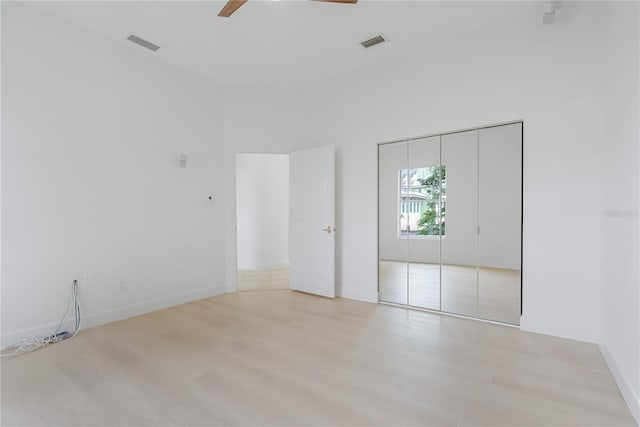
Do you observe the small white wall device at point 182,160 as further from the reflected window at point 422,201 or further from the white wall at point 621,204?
the white wall at point 621,204

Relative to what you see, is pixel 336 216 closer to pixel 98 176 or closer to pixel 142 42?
pixel 98 176

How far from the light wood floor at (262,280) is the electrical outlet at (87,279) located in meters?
1.92

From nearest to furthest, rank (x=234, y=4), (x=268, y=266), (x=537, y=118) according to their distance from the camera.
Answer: (x=234, y=4) → (x=537, y=118) → (x=268, y=266)

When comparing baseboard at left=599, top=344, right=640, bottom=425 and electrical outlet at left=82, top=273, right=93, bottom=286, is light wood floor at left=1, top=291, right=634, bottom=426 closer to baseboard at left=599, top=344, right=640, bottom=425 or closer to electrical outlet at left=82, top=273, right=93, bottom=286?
baseboard at left=599, top=344, right=640, bottom=425

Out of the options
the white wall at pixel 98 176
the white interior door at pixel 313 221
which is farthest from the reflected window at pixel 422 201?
the white wall at pixel 98 176

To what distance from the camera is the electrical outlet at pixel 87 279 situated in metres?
3.06

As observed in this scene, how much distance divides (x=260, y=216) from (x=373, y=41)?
3901 millimetres

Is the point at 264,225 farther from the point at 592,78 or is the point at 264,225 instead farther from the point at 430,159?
the point at 592,78

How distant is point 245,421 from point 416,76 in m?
3.70

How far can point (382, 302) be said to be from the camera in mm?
3875

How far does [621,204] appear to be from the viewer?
2.06 m

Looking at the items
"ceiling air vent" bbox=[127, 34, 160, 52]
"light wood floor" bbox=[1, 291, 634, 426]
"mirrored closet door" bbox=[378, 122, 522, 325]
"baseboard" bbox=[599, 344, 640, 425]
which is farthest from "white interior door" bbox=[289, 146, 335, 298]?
"baseboard" bbox=[599, 344, 640, 425]

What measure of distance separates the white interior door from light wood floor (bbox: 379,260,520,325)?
0.80 m

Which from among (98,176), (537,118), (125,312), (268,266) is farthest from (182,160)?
(537,118)
